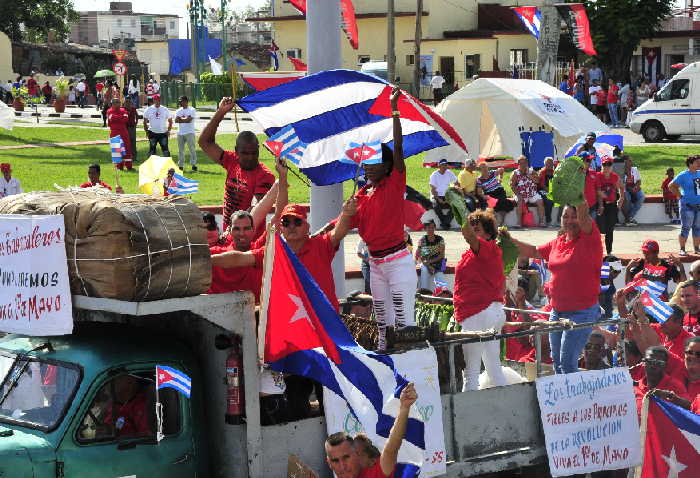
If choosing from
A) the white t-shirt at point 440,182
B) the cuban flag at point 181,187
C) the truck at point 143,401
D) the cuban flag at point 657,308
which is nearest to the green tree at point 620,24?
the white t-shirt at point 440,182

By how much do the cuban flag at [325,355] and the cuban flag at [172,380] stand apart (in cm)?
51

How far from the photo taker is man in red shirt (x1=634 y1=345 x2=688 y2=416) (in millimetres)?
10031

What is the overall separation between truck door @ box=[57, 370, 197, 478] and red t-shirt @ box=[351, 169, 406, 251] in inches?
A: 88.5

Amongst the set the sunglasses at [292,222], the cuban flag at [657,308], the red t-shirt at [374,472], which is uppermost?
the sunglasses at [292,222]

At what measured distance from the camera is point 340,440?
6.56 m

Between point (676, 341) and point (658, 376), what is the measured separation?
128cm

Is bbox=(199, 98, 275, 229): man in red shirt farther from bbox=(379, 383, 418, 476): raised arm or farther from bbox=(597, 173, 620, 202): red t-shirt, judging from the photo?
bbox=(597, 173, 620, 202): red t-shirt

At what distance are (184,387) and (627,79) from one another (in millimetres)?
47779

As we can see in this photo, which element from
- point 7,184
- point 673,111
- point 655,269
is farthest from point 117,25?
point 655,269

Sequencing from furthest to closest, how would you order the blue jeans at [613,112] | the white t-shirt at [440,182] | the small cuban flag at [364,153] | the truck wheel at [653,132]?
the blue jeans at [613,112], the truck wheel at [653,132], the white t-shirt at [440,182], the small cuban flag at [364,153]

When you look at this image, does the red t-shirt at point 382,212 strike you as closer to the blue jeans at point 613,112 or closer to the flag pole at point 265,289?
the flag pole at point 265,289

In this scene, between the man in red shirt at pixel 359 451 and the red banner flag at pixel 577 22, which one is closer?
the man in red shirt at pixel 359 451

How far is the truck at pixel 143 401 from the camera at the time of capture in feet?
22.3

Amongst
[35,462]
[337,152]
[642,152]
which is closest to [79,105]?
[642,152]
